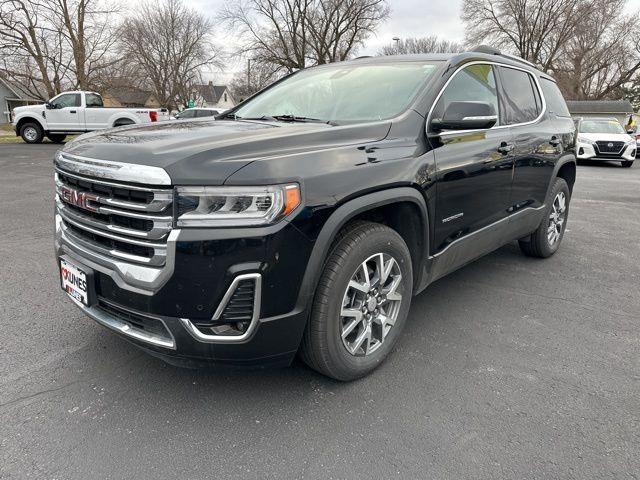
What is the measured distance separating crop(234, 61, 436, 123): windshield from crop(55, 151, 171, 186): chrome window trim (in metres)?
1.33

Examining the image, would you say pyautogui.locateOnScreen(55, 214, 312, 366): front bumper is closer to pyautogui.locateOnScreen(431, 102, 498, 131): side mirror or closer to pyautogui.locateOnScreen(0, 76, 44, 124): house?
pyautogui.locateOnScreen(431, 102, 498, 131): side mirror

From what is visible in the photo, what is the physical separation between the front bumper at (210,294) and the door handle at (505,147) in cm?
208

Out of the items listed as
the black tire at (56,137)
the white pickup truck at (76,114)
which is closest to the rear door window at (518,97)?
the white pickup truck at (76,114)

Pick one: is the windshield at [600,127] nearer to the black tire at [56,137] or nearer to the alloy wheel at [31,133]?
the black tire at [56,137]

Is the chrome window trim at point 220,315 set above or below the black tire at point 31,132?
below

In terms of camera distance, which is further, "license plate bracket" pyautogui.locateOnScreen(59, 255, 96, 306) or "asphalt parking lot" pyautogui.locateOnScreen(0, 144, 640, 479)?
"license plate bracket" pyautogui.locateOnScreen(59, 255, 96, 306)

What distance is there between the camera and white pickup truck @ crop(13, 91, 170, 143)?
18219mm

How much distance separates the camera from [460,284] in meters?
4.11

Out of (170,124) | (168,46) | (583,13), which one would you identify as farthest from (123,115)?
(583,13)

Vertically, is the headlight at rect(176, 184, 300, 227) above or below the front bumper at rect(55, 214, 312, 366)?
above

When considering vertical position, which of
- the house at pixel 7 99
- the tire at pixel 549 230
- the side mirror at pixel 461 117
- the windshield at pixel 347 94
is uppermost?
the house at pixel 7 99

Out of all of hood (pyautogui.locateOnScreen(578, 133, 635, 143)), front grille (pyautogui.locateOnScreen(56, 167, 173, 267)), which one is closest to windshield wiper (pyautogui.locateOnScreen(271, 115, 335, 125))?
front grille (pyautogui.locateOnScreen(56, 167, 173, 267))

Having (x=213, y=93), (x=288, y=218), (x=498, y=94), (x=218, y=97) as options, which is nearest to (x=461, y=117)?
(x=498, y=94)

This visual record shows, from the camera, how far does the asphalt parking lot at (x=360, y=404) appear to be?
1.99 m
